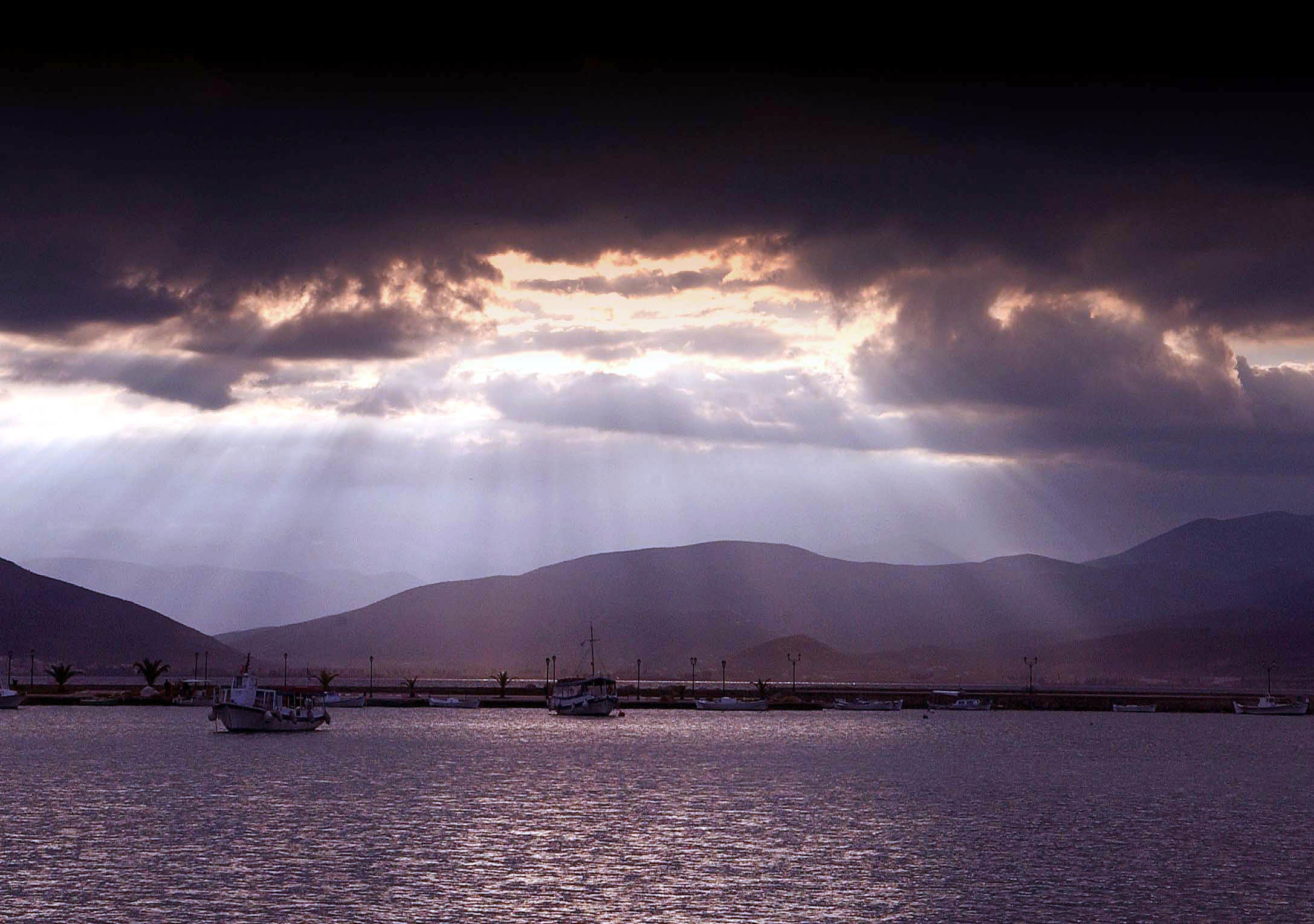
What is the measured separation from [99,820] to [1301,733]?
161175mm

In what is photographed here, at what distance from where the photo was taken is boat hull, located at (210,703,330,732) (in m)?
158

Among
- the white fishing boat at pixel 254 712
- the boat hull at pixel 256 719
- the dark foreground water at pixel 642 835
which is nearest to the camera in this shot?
the dark foreground water at pixel 642 835

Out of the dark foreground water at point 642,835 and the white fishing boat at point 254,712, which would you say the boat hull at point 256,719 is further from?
the dark foreground water at point 642,835

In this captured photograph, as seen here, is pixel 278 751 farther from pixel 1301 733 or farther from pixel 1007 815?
pixel 1301 733

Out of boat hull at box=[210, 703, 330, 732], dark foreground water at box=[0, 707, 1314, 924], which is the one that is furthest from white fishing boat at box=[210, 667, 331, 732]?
dark foreground water at box=[0, 707, 1314, 924]

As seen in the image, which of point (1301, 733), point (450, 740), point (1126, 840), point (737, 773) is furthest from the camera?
point (1301, 733)

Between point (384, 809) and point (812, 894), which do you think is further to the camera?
point (384, 809)

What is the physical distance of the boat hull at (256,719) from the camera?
6225 inches

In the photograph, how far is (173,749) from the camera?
427 ft

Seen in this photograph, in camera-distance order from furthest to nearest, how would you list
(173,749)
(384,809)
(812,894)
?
(173,749), (384,809), (812,894)

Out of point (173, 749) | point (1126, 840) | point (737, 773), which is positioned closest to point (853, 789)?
point (737, 773)

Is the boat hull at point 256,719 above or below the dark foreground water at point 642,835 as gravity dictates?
above

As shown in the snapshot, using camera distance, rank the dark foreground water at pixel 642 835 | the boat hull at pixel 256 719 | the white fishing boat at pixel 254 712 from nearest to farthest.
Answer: the dark foreground water at pixel 642 835, the boat hull at pixel 256 719, the white fishing boat at pixel 254 712

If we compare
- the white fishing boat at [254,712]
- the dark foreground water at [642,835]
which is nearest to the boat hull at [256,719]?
the white fishing boat at [254,712]
